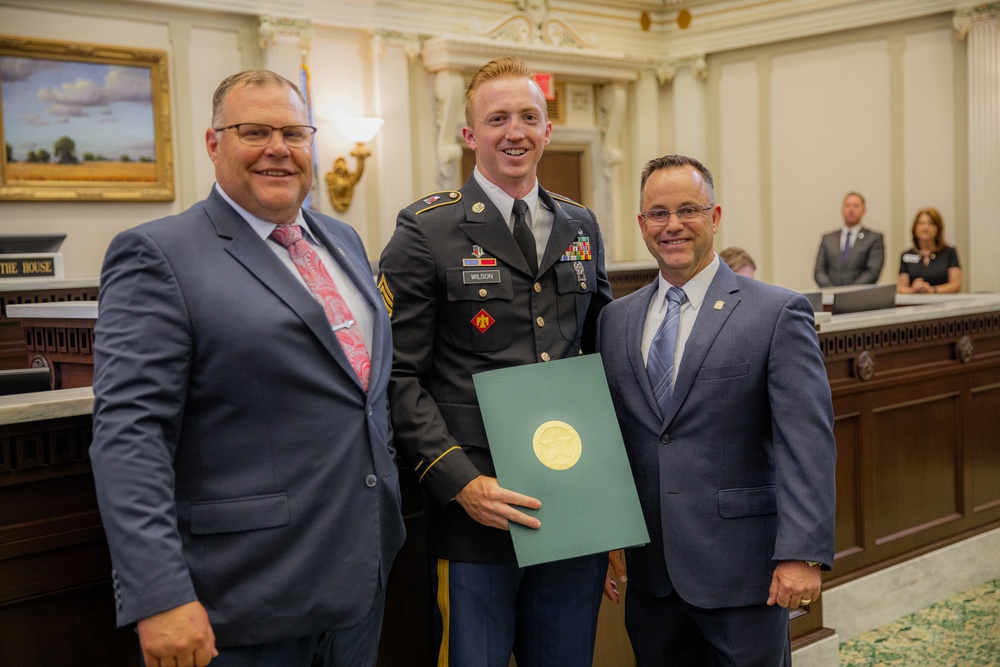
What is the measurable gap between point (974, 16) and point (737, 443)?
25.6 ft

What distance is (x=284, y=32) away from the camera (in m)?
7.80

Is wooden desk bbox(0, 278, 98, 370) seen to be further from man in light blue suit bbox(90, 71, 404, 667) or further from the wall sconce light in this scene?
the wall sconce light

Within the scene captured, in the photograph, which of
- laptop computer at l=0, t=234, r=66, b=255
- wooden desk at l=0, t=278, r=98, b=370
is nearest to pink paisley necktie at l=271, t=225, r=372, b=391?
wooden desk at l=0, t=278, r=98, b=370

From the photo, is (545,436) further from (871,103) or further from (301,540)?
(871,103)

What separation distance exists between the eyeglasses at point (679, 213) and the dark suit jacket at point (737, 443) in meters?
0.17

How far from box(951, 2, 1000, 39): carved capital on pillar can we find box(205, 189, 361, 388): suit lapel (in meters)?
8.30

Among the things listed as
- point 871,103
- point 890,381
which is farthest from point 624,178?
point 890,381

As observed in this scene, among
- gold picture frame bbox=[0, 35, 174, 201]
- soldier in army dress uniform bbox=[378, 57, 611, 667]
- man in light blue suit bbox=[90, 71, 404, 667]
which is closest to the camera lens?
man in light blue suit bbox=[90, 71, 404, 667]

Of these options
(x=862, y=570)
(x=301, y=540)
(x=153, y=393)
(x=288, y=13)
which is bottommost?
(x=862, y=570)

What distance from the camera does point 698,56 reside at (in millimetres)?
10047

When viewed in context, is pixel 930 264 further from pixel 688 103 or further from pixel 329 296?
pixel 329 296

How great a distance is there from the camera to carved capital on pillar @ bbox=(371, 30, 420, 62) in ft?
27.6

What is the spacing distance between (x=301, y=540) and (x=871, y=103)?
8.89 meters

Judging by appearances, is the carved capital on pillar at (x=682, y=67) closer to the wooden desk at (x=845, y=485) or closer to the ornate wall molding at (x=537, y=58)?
the ornate wall molding at (x=537, y=58)
